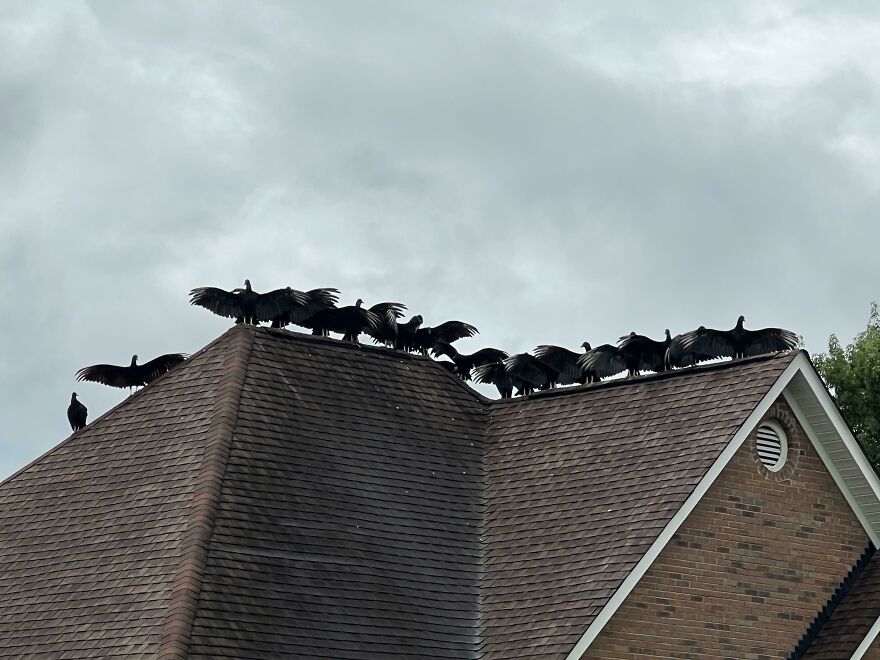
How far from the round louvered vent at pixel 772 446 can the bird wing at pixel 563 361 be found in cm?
494

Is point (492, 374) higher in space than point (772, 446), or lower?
higher

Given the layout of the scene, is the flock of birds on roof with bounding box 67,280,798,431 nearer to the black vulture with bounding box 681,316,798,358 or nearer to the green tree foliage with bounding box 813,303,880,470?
the black vulture with bounding box 681,316,798,358

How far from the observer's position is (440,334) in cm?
2800

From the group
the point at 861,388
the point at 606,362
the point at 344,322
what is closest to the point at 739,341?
the point at 606,362

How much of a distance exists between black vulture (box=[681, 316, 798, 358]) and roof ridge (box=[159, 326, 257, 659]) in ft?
22.3

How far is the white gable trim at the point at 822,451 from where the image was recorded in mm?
21469

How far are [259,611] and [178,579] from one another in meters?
1.07

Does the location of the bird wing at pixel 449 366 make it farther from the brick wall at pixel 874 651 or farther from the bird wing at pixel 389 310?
the brick wall at pixel 874 651

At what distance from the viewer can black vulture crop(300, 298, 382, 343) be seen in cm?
2673

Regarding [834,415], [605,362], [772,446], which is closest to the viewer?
[834,415]

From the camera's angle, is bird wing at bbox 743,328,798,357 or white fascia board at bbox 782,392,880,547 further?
bird wing at bbox 743,328,798,357

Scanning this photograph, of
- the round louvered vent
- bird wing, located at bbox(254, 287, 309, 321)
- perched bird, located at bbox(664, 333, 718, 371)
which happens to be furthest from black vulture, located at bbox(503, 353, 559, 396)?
the round louvered vent

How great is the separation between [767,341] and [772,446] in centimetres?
256

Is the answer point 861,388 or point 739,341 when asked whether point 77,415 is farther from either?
point 861,388
